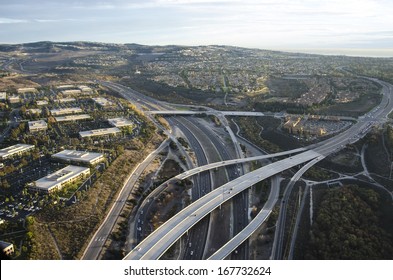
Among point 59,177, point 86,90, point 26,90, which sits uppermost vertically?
point 86,90

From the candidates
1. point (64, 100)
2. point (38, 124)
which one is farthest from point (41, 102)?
point (38, 124)

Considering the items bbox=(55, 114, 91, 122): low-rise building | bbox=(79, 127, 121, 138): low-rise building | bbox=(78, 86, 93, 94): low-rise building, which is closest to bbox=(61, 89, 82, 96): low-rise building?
bbox=(78, 86, 93, 94): low-rise building

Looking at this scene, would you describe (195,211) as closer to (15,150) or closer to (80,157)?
(80,157)

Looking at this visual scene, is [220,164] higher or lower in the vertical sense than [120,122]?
lower

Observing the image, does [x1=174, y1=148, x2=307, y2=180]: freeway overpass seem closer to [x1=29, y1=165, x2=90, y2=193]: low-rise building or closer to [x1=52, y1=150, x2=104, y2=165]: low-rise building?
[x1=52, y1=150, x2=104, y2=165]: low-rise building

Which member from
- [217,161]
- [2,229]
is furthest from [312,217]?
[2,229]

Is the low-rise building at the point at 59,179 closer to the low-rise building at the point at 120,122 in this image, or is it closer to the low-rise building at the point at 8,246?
the low-rise building at the point at 8,246
